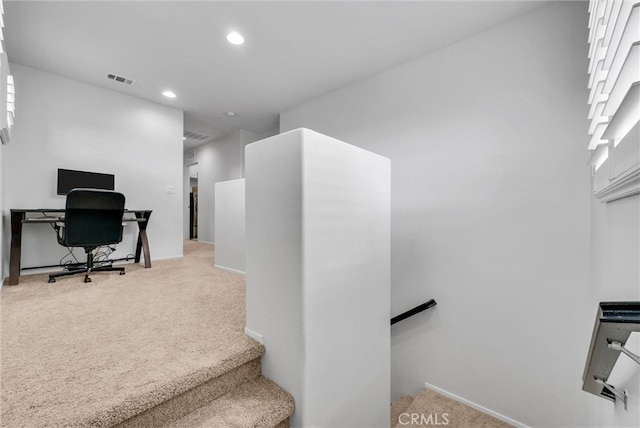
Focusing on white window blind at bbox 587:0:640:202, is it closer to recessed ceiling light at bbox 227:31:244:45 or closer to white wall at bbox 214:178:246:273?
recessed ceiling light at bbox 227:31:244:45

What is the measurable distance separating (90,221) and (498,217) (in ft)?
13.3

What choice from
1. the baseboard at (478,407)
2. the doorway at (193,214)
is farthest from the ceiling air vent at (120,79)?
the baseboard at (478,407)

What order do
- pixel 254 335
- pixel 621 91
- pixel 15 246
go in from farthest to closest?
pixel 15 246 < pixel 254 335 < pixel 621 91

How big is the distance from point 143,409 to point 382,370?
1418mm

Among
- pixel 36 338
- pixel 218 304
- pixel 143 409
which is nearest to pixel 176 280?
pixel 218 304

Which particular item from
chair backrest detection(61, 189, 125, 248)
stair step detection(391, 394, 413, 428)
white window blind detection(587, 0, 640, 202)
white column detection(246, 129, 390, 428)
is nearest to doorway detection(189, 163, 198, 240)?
chair backrest detection(61, 189, 125, 248)

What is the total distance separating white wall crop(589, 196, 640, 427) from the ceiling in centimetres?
188

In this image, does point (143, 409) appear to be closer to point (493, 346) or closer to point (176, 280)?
point (176, 280)

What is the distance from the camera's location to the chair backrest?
2.66 metres

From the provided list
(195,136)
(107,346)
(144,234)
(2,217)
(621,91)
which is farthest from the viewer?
(195,136)

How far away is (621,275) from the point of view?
998 mm

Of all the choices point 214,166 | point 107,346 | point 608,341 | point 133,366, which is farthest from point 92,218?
point 608,341

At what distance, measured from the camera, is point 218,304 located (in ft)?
6.98

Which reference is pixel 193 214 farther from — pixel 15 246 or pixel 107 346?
pixel 107 346
